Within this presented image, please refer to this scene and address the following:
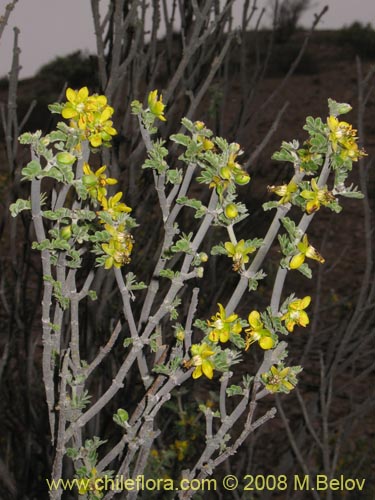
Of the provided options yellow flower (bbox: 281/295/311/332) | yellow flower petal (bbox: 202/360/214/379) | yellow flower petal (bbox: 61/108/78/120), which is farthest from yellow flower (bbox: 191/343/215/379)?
yellow flower petal (bbox: 61/108/78/120)

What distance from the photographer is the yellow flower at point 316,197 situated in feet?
2.99

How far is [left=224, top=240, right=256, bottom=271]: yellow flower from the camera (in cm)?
95

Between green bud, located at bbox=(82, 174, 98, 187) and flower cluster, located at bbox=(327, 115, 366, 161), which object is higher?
flower cluster, located at bbox=(327, 115, 366, 161)

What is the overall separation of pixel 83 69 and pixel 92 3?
16.7 meters

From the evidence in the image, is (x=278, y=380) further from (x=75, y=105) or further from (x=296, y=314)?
(x=75, y=105)

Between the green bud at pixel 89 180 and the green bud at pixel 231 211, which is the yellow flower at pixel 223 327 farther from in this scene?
the green bud at pixel 89 180

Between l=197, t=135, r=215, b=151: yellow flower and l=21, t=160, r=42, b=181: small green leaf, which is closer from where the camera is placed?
l=21, t=160, r=42, b=181: small green leaf

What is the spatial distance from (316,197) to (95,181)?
0.31 metres

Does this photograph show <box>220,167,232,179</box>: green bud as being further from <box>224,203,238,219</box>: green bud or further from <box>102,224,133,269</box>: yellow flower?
<box>102,224,133,269</box>: yellow flower

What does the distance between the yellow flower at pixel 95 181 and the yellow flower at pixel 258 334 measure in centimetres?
28

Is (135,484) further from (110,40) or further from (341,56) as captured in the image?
(341,56)

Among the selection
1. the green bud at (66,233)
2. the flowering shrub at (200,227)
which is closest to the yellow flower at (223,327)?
the flowering shrub at (200,227)

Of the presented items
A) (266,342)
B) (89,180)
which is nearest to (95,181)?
(89,180)

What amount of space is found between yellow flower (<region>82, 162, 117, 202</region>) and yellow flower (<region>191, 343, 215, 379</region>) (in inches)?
10.5
